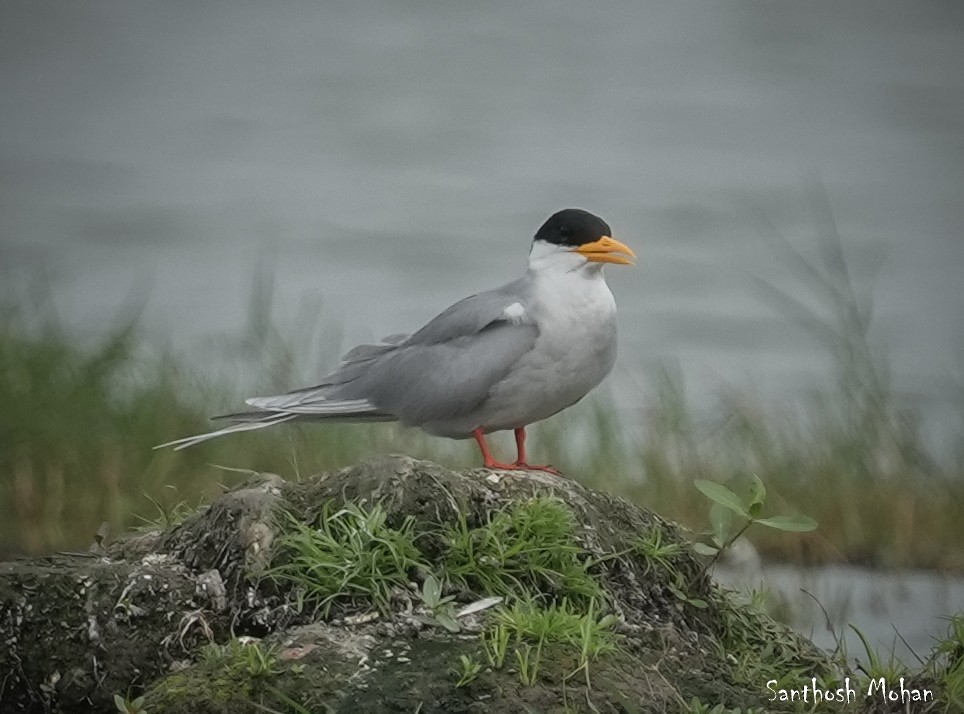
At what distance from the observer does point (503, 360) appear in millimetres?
5543

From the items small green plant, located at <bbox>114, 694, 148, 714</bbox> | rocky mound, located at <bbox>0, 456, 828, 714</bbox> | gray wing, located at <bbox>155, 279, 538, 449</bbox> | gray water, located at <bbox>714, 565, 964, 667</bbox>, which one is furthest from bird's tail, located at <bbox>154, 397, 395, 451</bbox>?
small green plant, located at <bbox>114, 694, 148, 714</bbox>

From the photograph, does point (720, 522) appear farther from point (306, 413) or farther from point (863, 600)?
point (863, 600)

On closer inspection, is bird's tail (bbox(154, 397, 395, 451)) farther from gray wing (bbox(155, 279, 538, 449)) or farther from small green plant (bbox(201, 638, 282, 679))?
small green plant (bbox(201, 638, 282, 679))

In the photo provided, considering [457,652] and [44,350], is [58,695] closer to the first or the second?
[457,652]

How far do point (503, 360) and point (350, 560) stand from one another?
1.47 metres

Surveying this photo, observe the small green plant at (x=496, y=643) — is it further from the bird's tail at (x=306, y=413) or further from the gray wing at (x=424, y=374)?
the bird's tail at (x=306, y=413)

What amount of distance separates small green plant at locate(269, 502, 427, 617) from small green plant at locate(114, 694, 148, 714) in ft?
1.54

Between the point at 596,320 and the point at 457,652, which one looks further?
the point at 596,320

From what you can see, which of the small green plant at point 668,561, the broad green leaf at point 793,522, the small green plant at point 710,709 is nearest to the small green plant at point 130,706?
the small green plant at point 710,709

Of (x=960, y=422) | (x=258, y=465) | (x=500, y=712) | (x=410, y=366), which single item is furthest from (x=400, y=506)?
(x=960, y=422)

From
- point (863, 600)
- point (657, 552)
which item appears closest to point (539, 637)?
point (657, 552)

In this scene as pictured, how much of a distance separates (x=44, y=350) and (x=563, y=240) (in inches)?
104

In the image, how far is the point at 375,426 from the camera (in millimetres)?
7410

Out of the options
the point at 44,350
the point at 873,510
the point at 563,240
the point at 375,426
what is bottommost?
the point at 873,510
